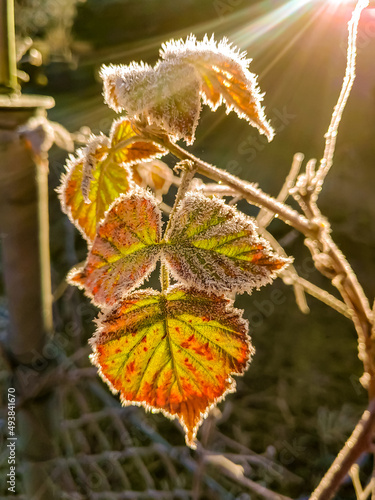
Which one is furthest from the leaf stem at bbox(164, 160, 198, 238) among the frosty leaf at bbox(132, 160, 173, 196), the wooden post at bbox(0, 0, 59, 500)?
the wooden post at bbox(0, 0, 59, 500)

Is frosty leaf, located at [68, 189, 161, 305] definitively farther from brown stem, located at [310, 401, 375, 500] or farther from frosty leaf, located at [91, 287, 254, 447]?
brown stem, located at [310, 401, 375, 500]

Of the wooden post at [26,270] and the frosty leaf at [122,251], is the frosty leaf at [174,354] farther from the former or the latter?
the wooden post at [26,270]

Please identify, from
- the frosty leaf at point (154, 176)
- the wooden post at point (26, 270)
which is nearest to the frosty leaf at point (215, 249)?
the frosty leaf at point (154, 176)

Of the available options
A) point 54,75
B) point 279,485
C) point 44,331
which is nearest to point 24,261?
point 44,331

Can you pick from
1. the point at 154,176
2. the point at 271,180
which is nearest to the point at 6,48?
the point at 154,176

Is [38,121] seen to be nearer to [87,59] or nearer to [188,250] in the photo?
[188,250]

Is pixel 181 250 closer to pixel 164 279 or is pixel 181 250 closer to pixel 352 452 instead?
pixel 164 279

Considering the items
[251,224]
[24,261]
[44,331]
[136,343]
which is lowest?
[44,331]
